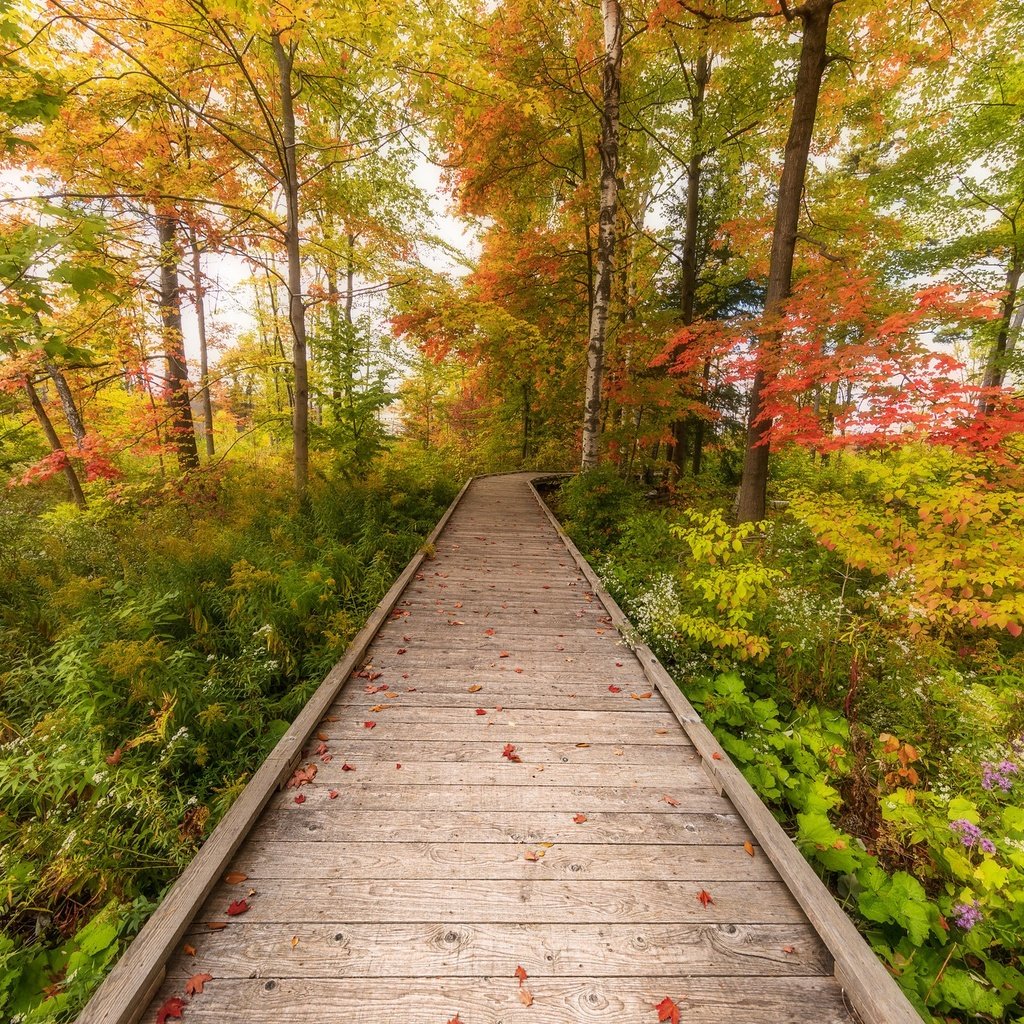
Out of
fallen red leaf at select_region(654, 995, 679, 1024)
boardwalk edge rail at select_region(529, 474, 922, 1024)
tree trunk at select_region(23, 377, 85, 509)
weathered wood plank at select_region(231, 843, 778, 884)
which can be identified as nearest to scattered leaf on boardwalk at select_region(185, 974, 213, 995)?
weathered wood plank at select_region(231, 843, 778, 884)

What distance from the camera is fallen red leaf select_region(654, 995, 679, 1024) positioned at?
1.63 m

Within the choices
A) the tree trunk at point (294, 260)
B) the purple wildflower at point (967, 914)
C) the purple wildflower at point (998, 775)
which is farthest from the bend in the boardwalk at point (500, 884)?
the tree trunk at point (294, 260)

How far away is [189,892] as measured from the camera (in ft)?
6.36

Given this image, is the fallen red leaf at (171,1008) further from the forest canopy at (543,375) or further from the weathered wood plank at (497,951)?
the forest canopy at (543,375)

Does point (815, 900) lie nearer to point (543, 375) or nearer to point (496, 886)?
point (496, 886)

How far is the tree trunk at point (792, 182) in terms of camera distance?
5.61m

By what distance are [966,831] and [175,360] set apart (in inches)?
485

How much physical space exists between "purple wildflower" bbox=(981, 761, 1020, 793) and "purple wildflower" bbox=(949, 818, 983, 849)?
0.39 m

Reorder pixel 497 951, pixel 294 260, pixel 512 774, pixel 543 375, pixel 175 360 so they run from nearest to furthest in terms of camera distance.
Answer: pixel 497 951, pixel 512 774, pixel 294 260, pixel 175 360, pixel 543 375

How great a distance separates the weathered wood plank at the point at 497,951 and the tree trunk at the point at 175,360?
8452mm

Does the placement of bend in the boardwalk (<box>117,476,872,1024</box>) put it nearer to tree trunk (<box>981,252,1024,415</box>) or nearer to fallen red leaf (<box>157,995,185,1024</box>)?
fallen red leaf (<box>157,995,185,1024</box>)

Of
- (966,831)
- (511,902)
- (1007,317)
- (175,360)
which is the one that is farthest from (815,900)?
(1007,317)

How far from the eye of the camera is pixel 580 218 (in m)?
12.9

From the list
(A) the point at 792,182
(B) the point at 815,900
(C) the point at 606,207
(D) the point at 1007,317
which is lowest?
(B) the point at 815,900
